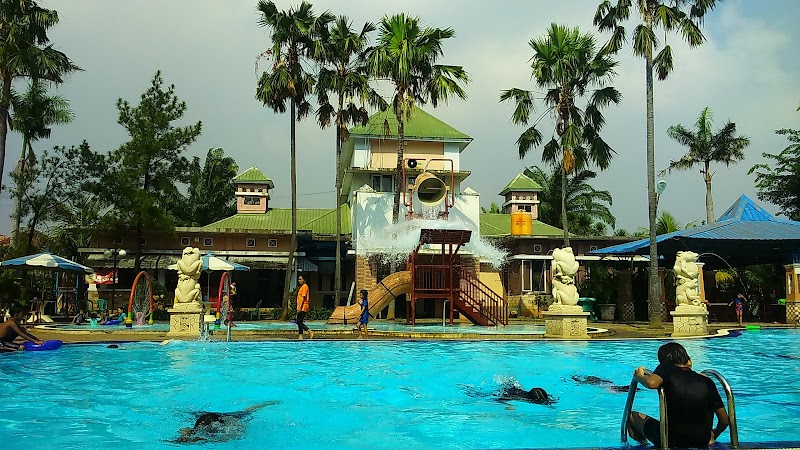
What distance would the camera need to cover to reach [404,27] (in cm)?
2694

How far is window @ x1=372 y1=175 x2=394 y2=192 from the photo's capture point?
33.6m

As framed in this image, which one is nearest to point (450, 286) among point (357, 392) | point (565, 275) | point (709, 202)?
point (565, 275)

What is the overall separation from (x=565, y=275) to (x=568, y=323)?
136 cm

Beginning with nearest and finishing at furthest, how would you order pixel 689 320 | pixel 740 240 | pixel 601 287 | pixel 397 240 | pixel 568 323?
pixel 568 323 < pixel 689 320 < pixel 740 240 < pixel 397 240 < pixel 601 287

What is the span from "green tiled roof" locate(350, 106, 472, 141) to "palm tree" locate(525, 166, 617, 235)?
1605 cm

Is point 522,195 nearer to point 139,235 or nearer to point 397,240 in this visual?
point 397,240

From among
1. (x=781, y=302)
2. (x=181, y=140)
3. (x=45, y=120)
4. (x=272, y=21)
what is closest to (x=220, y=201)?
(x=45, y=120)

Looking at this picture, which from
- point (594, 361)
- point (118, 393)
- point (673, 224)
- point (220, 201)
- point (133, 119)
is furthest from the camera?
point (220, 201)

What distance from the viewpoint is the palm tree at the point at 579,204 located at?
49.3m

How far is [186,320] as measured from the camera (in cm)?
1769

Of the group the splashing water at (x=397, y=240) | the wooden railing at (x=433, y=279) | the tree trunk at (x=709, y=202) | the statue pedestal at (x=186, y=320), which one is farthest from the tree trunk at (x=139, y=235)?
the tree trunk at (x=709, y=202)

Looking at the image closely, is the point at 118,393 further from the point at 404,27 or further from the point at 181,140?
the point at 181,140

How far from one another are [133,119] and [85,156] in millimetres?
3737

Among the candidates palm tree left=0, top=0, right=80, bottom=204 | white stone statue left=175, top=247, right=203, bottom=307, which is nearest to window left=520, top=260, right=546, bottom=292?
white stone statue left=175, top=247, right=203, bottom=307
